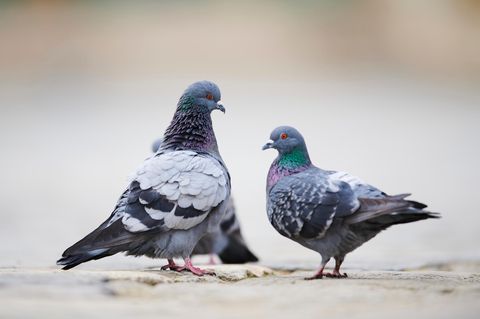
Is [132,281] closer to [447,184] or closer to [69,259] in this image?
[69,259]

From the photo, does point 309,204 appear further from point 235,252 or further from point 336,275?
point 235,252

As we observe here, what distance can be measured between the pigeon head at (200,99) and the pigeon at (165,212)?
45cm

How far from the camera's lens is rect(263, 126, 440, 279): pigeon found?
216 inches

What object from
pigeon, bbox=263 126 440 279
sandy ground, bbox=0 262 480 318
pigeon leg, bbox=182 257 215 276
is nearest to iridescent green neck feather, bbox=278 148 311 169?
pigeon, bbox=263 126 440 279

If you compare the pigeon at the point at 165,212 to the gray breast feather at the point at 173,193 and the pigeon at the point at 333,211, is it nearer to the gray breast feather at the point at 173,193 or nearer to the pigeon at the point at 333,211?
the gray breast feather at the point at 173,193

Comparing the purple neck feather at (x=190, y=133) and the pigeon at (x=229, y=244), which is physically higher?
the purple neck feather at (x=190, y=133)

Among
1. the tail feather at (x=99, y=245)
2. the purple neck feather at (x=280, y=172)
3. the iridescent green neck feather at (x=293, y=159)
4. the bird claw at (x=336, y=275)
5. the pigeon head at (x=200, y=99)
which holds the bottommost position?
the bird claw at (x=336, y=275)

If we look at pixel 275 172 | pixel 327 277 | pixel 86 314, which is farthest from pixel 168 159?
pixel 86 314

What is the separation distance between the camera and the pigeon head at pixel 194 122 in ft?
22.5

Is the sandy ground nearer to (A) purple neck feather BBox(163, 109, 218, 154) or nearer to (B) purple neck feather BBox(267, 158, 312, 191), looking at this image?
(B) purple neck feather BBox(267, 158, 312, 191)

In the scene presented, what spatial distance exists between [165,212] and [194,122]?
1062 millimetres

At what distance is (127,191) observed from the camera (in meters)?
6.32

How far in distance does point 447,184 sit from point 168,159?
994 cm

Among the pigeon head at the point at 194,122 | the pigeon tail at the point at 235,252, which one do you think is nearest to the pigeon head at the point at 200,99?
the pigeon head at the point at 194,122
